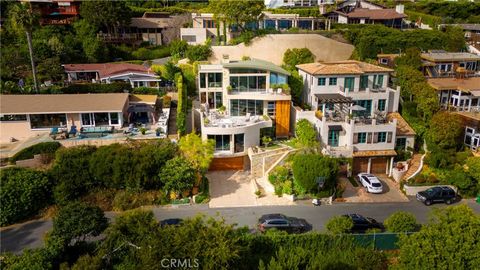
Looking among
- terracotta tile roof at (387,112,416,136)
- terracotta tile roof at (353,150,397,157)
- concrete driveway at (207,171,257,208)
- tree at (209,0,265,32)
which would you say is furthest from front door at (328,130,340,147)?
tree at (209,0,265,32)

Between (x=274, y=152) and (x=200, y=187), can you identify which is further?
(x=274, y=152)

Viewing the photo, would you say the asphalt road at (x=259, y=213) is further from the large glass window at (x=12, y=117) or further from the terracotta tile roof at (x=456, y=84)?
the terracotta tile roof at (x=456, y=84)

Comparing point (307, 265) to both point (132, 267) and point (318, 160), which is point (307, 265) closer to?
point (132, 267)

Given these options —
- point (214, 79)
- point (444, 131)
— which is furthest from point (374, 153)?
point (214, 79)

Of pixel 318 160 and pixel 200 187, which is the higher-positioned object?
pixel 318 160

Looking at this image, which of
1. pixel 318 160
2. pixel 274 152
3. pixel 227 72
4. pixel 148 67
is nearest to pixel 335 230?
pixel 318 160

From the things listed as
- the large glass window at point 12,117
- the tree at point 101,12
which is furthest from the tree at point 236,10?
the large glass window at point 12,117
